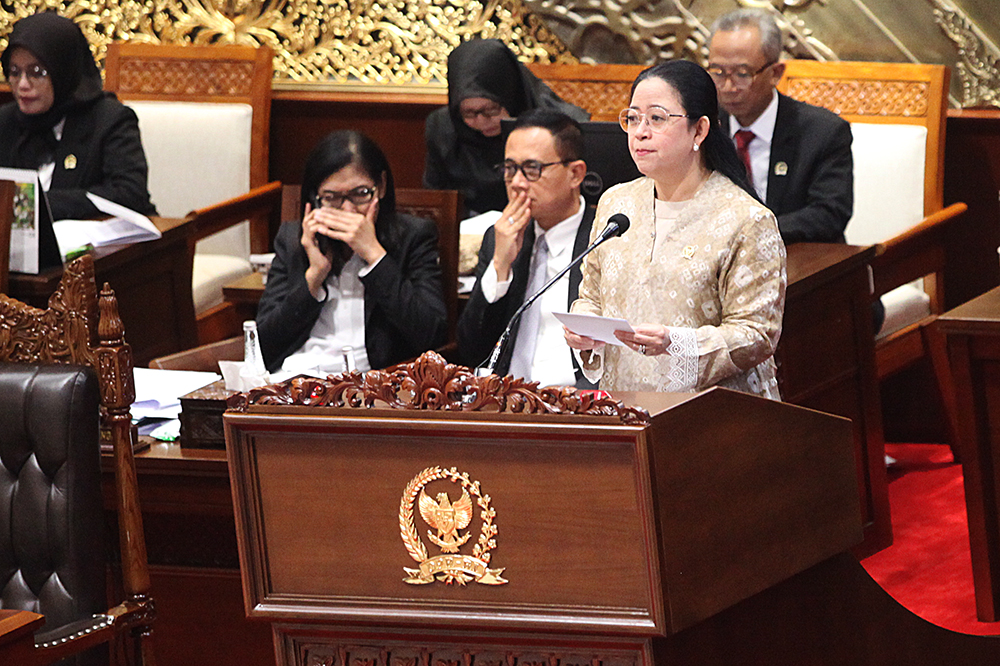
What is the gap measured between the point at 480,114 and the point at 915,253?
140cm

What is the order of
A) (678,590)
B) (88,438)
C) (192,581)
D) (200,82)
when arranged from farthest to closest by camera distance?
(200,82) < (192,581) < (88,438) < (678,590)

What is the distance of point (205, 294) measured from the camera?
502cm

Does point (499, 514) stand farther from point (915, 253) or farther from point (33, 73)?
point (33, 73)

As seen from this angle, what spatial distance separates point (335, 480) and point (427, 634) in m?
0.23

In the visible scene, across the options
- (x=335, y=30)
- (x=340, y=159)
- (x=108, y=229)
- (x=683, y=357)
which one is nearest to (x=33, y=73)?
(x=108, y=229)

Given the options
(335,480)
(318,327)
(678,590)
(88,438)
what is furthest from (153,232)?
(678,590)

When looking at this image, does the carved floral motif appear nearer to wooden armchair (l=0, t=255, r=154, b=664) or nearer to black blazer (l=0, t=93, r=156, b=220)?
wooden armchair (l=0, t=255, r=154, b=664)

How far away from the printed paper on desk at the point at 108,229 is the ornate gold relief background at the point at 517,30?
1.54 m

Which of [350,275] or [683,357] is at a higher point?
[350,275]

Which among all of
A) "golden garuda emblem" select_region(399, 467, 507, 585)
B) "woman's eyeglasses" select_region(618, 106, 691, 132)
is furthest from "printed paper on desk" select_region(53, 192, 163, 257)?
"golden garuda emblem" select_region(399, 467, 507, 585)

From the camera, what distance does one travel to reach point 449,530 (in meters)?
1.83

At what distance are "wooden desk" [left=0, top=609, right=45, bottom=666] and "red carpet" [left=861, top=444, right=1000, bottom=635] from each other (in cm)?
181

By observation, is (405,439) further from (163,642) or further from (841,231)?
(841,231)

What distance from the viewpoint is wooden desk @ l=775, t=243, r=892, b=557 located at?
3559 millimetres
